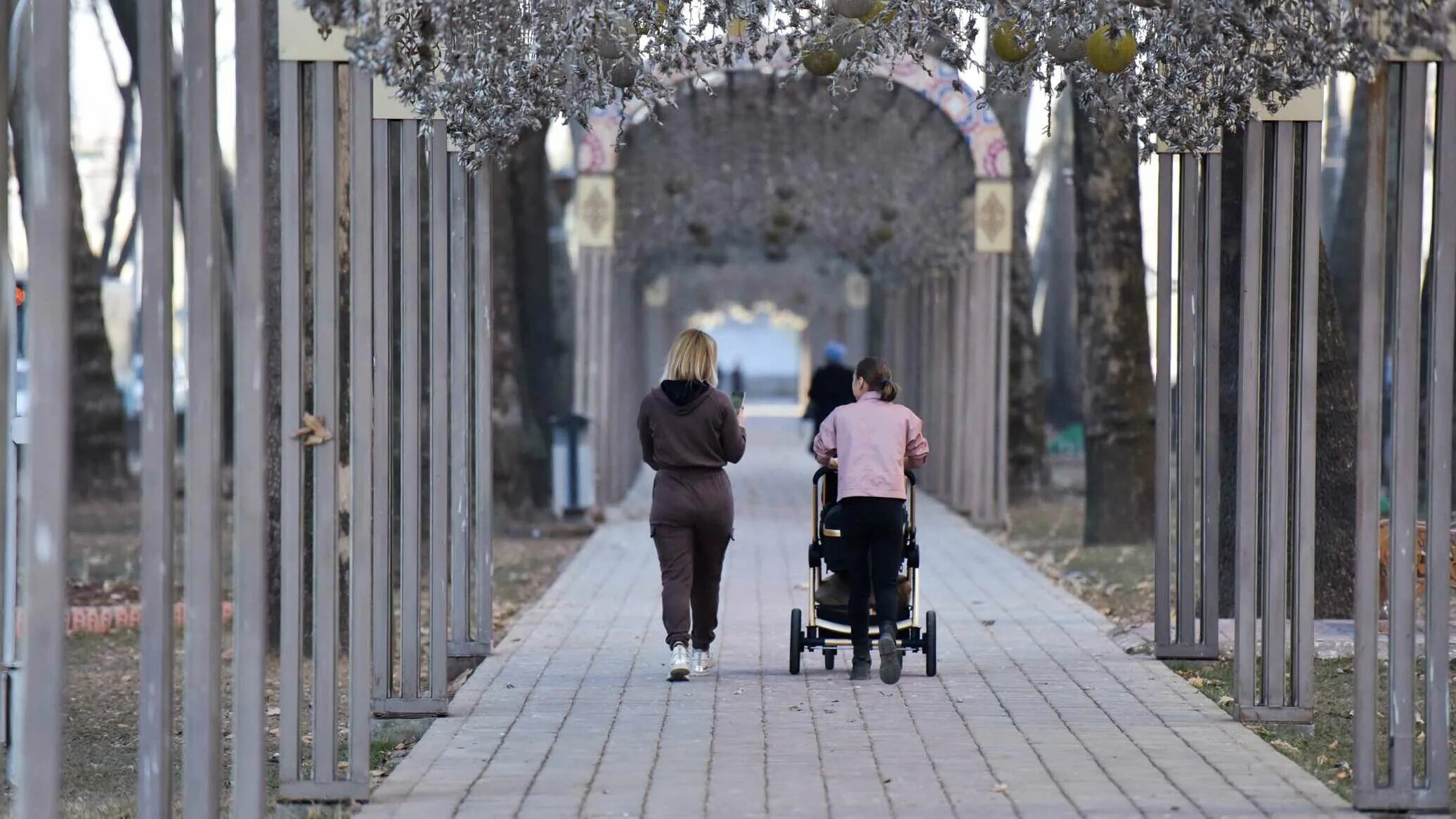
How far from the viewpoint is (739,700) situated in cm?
892

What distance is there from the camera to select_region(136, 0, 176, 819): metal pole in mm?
5555

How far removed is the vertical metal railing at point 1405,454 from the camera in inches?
247

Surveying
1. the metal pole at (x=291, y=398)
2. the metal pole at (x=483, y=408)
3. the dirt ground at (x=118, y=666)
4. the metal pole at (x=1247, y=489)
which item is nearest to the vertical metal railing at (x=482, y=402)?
the metal pole at (x=483, y=408)

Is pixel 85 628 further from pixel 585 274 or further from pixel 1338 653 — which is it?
pixel 585 274

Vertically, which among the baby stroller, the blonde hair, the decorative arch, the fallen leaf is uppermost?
the decorative arch

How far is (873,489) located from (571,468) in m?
12.1

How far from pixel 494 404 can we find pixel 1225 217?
29.0ft

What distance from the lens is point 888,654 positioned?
9352mm

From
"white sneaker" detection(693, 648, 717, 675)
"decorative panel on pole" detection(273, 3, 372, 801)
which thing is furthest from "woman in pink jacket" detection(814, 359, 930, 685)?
"decorative panel on pole" detection(273, 3, 372, 801)

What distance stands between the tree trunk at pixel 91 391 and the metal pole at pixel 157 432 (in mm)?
15659

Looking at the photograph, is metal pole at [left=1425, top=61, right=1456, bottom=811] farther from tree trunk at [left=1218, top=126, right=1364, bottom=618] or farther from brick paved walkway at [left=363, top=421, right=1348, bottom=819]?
tree trunk at [left=1218, top=126, right=1364, bottom=618]

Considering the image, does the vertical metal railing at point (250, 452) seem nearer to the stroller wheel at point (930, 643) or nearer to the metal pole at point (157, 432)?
the metal pole at point (157, 432)

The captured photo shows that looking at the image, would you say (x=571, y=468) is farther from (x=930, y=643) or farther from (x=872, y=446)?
(x=872, y=446)

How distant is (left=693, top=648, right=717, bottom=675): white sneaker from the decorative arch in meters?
9.45
